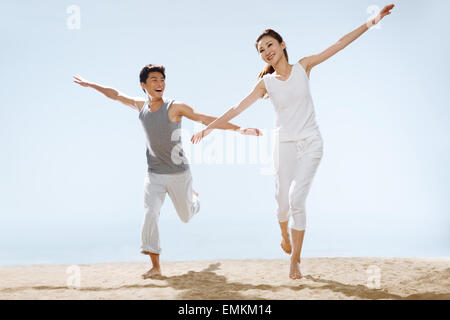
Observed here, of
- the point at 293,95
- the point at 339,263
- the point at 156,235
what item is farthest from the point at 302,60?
the point at 339,263

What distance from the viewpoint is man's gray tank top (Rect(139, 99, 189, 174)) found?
5.01 m

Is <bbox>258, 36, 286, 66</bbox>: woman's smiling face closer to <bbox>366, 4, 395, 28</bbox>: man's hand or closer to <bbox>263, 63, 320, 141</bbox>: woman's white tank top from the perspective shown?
<bbox>263, 63, 320, 141</bbox>: woman's white tank top

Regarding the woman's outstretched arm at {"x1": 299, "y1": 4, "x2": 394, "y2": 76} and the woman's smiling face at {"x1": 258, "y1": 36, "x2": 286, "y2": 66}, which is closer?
the woman's outstretched arm at {"x1": 299, "y1": 4, "x2": 394, "y2": 76}

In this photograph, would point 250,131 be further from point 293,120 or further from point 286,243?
point 286,243

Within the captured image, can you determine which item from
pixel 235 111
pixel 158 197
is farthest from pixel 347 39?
pixel 158 197

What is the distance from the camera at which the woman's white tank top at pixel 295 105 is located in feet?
14.8

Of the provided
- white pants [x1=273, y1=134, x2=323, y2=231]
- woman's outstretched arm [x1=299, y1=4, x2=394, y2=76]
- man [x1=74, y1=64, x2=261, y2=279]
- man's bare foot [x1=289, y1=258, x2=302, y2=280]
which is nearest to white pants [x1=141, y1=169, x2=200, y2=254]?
man [x1=74, y1=64, x2=261, y2=279]

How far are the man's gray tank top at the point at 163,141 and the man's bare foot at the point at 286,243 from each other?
4.62 feet

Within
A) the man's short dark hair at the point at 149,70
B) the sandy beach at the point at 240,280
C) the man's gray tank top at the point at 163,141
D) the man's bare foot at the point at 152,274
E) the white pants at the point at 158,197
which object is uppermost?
the man's short dark hair at the point at 149,70

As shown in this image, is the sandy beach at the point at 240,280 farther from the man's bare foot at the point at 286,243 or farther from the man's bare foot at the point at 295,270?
the man's bare foot at the point at 286,243

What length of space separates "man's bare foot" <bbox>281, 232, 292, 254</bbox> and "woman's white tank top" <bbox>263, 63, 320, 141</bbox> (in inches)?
47.8

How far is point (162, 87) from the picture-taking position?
5129 millimetres

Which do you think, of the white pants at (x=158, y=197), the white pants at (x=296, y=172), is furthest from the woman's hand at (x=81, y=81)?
the white pants at (x=296, y=172)

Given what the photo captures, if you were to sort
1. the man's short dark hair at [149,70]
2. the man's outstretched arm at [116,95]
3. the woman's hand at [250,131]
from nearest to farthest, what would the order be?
the woman's hand at [250,131] → the man's short dark hair at [149,70] → the man's outstretched arm at [116,95]
